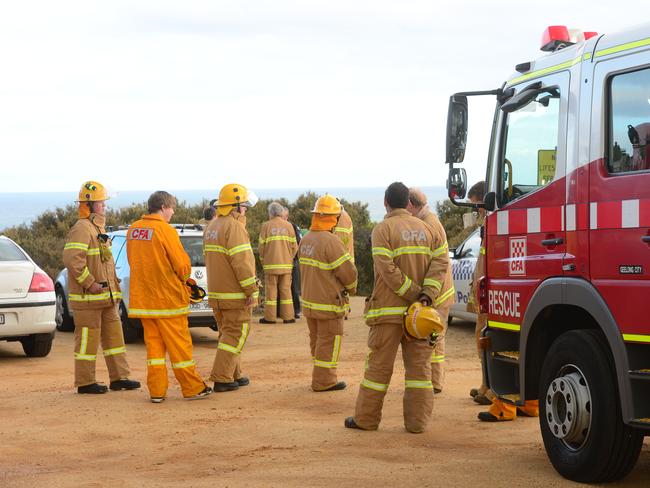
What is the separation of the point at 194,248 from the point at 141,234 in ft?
17.4

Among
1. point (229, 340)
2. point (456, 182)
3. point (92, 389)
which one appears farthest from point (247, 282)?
point (456, 182)

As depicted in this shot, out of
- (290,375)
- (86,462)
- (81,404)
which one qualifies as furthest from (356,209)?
(86,462)

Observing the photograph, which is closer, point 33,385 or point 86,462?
point 86,462

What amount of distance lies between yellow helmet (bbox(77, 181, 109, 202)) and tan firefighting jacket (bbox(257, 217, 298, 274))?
22.1ft

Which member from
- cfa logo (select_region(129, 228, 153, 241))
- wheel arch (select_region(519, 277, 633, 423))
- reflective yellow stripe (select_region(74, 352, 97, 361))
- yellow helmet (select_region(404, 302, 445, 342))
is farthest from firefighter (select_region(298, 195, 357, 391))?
wheel arch (select_region(519, 277, 633, 423))

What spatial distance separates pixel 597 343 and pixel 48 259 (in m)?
21.0

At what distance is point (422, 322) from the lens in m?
8.70

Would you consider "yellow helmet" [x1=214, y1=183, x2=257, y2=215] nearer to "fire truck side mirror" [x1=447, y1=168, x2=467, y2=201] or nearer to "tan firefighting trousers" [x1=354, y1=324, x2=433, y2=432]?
"tan firefighting trousers" [x1=354, y1=324, x2=433, y2=432]

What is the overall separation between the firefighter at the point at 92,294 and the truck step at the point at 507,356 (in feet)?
16.1

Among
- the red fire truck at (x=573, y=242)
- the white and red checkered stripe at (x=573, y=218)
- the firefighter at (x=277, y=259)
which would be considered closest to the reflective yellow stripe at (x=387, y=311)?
the red fire truck at (x=573, y=242)

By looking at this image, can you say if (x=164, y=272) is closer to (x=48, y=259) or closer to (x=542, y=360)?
(x=542, y=360)

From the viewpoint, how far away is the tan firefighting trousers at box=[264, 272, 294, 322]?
1869 centimetres

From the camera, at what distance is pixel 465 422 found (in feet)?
31.4

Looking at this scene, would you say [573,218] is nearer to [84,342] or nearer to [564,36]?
[564,36]
